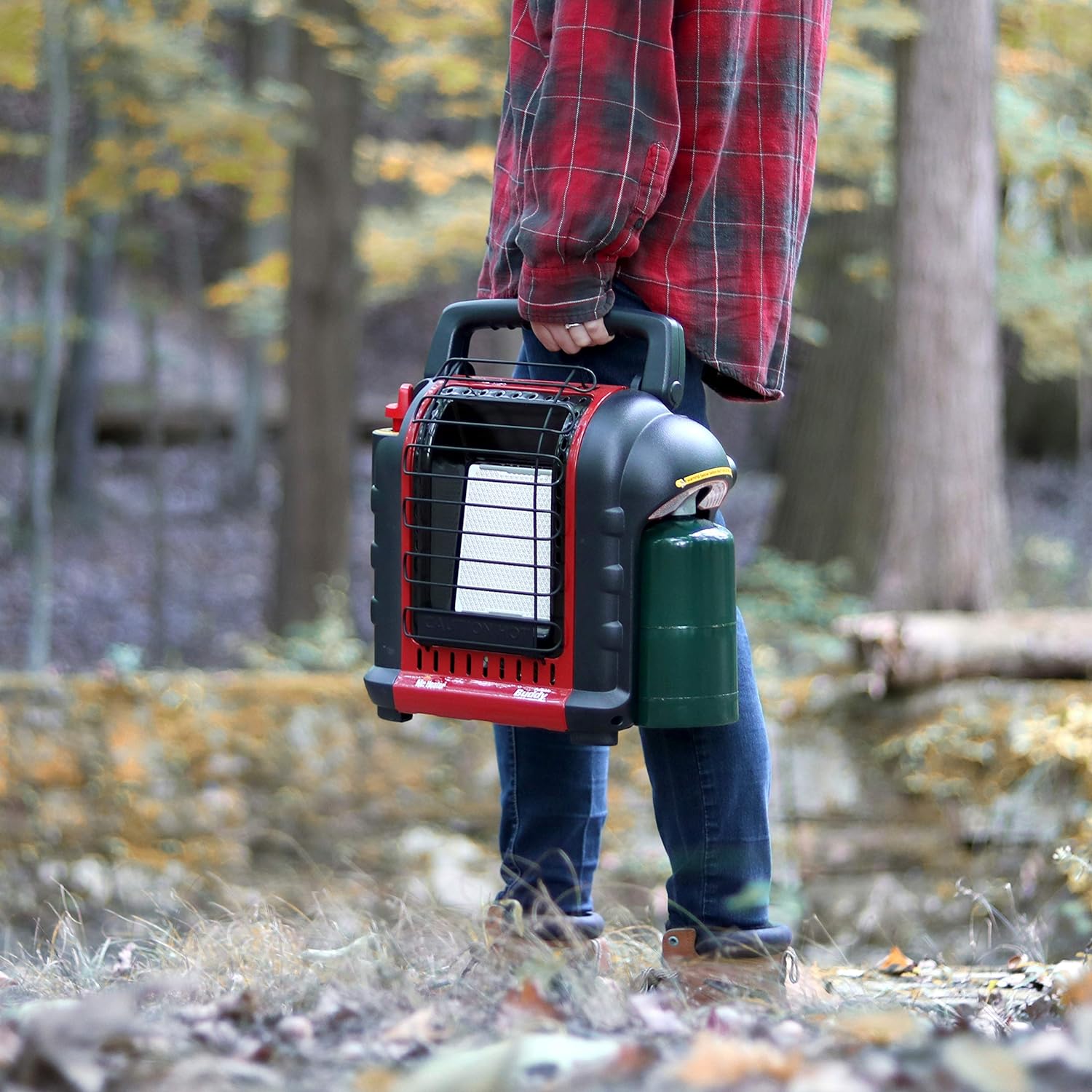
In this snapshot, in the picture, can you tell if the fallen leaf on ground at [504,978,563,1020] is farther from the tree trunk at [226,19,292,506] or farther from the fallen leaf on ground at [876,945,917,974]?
Answer: the tree trunk at [226,19,292,506]

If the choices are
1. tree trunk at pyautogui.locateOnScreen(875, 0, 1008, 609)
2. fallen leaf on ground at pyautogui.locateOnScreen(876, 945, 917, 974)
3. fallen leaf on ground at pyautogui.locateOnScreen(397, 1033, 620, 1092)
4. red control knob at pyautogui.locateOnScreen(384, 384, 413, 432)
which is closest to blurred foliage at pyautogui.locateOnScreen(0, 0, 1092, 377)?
tree trunk at pyautogui.locateOnScreen(875, 0, 1008, 609)

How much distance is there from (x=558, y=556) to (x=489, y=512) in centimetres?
14

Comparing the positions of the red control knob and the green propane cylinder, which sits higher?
the red control knob

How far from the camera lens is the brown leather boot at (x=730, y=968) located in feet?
6.72

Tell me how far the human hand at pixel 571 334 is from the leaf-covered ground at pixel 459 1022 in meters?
0.93

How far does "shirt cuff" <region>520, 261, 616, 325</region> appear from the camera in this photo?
2.01 m

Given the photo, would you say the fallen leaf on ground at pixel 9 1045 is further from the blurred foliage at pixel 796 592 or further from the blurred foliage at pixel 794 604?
the blurred foliage at pixel 796 592

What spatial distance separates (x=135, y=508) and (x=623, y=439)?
14599mm

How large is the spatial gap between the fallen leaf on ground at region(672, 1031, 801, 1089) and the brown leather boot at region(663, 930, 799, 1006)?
0.62 m

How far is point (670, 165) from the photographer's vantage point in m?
2.04

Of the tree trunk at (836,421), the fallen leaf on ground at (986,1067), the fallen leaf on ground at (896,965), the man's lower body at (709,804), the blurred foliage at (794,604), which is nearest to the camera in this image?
the fallen leaf on ground at (986,1067)

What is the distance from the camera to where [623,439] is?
1.92m

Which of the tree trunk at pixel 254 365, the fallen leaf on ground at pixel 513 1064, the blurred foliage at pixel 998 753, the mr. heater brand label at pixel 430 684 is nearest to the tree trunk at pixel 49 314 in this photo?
the tree trunk at pixel 254 365

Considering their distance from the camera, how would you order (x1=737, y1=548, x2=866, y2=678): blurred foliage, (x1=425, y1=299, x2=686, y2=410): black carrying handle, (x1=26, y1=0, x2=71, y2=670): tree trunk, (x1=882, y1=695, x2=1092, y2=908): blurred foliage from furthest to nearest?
(x1=26, y1=0, x2=71, y2=670): tree trunk
(x1=737, y1=548, x2=866, y2=678): blurred foliage
(x1=882, y1=695, x2=1092, y2=908): blurred foliage
(x1=425, y1=299, x2=686, y2=410): black carrying handle
